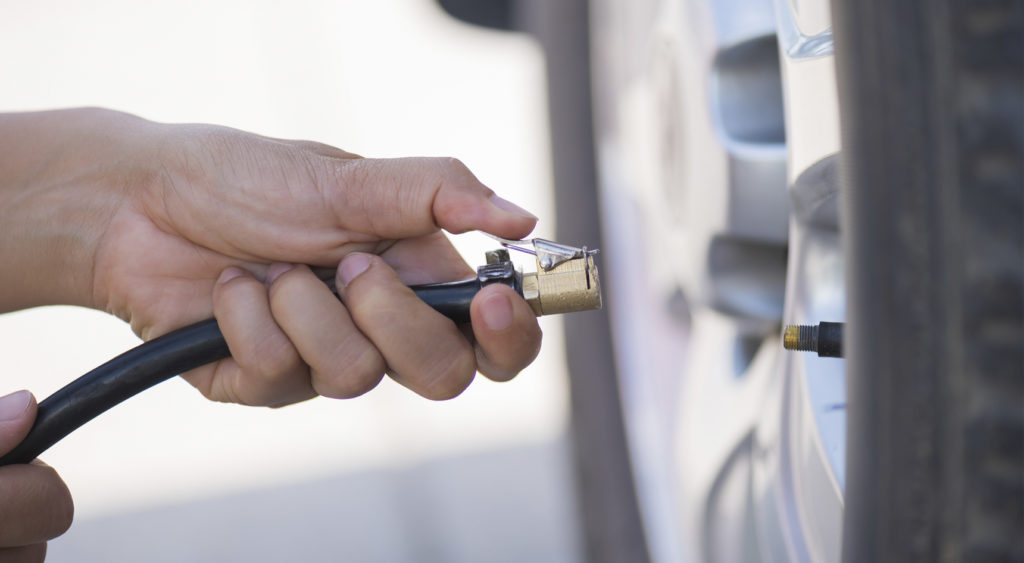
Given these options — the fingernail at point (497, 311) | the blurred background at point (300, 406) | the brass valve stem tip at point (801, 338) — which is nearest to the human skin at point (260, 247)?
the fingernail at point (497, 311)

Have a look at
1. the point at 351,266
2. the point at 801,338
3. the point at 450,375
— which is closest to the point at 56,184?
the point at 351,266

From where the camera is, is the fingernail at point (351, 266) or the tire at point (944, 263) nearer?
the tire at point (944, 263)

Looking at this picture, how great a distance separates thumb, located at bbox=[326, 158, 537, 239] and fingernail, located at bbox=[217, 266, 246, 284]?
0.35 feet

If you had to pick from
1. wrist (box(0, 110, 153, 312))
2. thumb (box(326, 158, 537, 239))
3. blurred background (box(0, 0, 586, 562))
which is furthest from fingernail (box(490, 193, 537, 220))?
blurred background (box(0, 0, 586, 562))

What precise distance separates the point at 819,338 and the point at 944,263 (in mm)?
177

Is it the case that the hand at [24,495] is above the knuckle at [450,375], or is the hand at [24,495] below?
below

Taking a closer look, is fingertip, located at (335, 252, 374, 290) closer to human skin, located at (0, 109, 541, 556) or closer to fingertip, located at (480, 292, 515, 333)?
human skin, located at (0, 109, 541, 556)

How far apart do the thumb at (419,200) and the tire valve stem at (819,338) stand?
218 millimetres

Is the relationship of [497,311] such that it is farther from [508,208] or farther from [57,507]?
[57,507]

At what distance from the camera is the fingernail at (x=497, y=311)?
66 cm

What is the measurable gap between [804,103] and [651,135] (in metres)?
0.49

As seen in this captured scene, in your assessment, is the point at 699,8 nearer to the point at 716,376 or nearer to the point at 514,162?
the point at 716,376

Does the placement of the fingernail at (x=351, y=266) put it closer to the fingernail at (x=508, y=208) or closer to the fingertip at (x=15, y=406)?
the fingernail at (x=508, y=208)

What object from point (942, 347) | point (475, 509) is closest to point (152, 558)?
point (475, 509)
